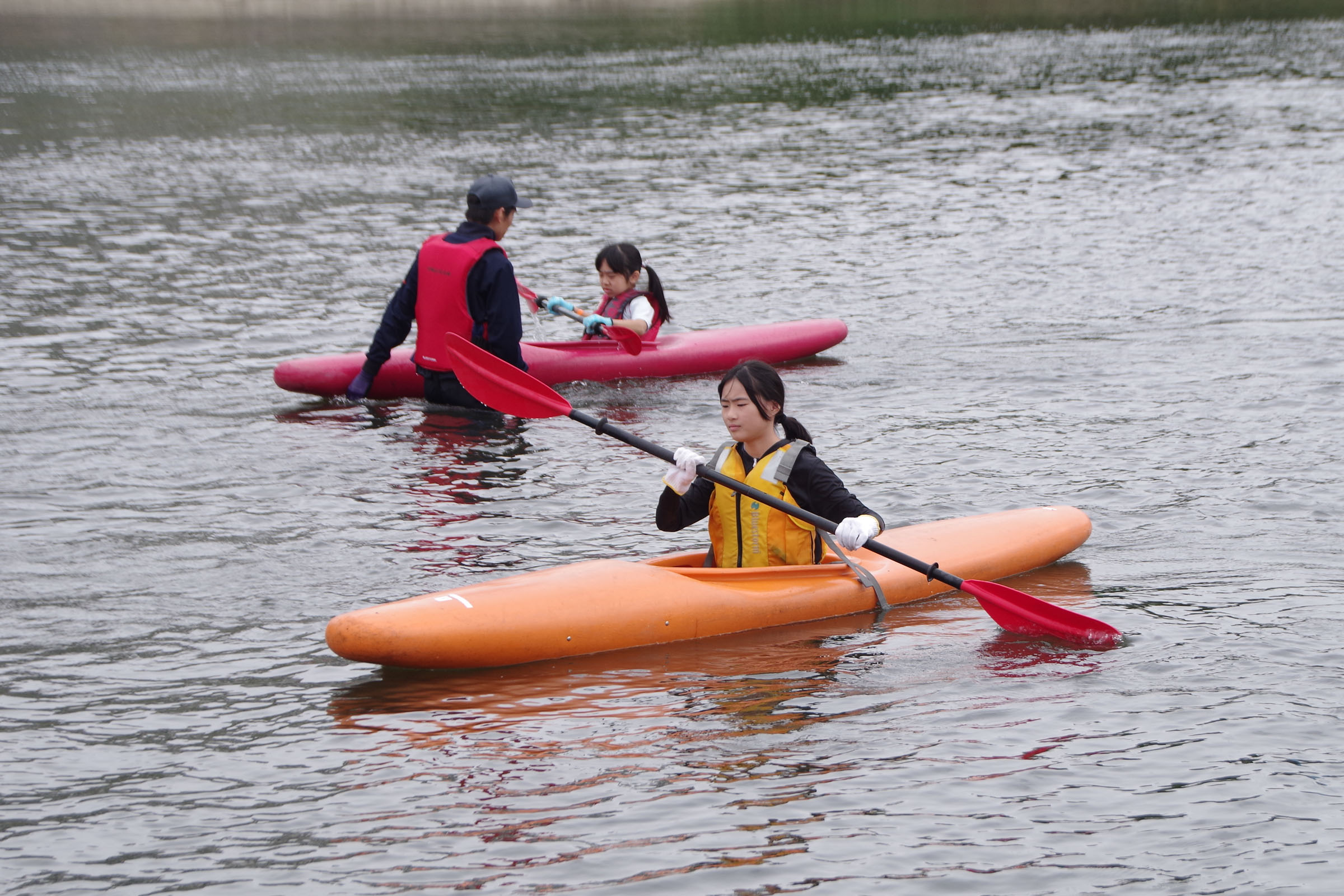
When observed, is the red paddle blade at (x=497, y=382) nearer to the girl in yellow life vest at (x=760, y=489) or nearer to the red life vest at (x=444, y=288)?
the girl in yellow life vest at (x=760, y=489)

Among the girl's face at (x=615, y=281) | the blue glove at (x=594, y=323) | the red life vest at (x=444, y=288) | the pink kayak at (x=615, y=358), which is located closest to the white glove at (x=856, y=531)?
the pink kayak at (x=615, y=358)

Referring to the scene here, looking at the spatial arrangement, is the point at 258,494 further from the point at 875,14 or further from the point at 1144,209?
the point at 875,14

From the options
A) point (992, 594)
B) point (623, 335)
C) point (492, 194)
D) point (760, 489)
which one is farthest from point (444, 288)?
point (992, 594)

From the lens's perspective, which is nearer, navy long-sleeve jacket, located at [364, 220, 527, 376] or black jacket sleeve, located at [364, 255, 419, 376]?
navy long-sleeve jacket, located at [364, 220, 527, 376]

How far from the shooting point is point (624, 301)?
33.1 feet

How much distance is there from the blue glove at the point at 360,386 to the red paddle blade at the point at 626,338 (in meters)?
1.69

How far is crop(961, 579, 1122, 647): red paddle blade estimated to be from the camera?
5.73 meters

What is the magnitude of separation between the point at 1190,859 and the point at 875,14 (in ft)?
136

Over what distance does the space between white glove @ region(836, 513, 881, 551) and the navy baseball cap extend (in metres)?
3.96

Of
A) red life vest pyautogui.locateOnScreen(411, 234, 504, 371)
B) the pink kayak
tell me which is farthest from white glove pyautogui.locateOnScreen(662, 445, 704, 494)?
the pink kayak

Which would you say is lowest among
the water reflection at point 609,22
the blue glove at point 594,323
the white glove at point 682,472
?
the white glove at point 682,472

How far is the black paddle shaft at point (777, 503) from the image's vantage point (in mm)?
5594

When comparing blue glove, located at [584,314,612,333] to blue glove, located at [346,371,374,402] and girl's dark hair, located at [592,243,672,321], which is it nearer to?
girl's dark hair, located at [592,243,672,321]

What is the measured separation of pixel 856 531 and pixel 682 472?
2.42ft
